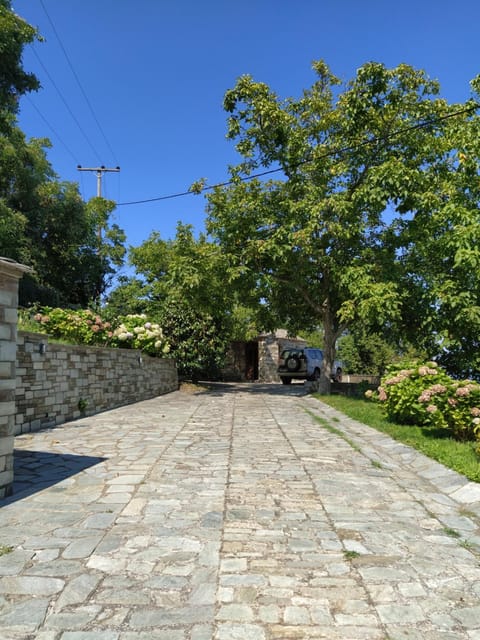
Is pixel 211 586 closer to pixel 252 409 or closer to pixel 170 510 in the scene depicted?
pixel 170 510

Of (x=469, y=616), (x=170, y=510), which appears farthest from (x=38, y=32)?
(x=469, y=616)

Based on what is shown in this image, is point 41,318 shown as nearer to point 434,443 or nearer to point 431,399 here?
point 431,399

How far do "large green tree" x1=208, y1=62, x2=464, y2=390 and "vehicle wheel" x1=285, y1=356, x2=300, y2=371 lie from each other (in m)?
7.30

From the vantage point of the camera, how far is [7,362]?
376cm

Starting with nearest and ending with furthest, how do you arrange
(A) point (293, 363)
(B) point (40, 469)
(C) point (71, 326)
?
1. (B) point (40, 469)
2. (C) point (71, 326)
3. (A) point (293, 363)

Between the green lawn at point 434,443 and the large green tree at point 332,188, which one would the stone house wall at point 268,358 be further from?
the green lawn at point 434,443

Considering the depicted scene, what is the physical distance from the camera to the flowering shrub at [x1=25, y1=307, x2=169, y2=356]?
380 inches

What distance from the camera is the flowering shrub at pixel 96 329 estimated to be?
31.7ft

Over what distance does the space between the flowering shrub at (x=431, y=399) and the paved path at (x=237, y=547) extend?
31.3 inches

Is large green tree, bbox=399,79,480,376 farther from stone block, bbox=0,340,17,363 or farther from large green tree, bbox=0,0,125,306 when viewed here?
large green tree, bbox=0,0,125,306

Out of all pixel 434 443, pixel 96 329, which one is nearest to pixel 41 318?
pixel 96 329

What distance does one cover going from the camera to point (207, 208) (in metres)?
13.8

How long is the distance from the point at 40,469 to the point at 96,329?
5.85 m

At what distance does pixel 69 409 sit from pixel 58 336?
198 cm
